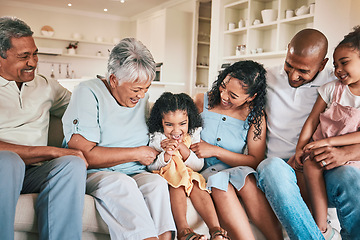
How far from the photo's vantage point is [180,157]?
73.4 inches

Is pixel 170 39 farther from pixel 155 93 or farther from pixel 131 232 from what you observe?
pixel 131 232

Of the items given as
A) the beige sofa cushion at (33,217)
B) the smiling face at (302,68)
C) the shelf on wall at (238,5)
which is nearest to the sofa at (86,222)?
the beige sofa cushion at (33,217)

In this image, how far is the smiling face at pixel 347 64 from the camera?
67.3 inches

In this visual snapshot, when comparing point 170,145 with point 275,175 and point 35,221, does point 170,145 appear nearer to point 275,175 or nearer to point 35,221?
point 275,175

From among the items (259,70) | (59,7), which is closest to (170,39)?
(59,7)

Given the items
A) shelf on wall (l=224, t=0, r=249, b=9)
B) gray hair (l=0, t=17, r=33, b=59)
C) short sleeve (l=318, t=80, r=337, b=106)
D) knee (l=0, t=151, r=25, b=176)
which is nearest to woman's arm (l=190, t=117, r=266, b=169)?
short sleeve (l=318, t=80, r=337, b=106)

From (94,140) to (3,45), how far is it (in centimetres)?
62

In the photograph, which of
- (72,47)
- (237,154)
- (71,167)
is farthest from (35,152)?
(72,47)

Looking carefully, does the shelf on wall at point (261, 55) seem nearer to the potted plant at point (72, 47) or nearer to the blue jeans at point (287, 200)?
the blue jeans at point (287, 200)

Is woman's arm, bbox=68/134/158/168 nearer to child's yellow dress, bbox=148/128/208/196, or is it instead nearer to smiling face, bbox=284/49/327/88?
child's yellow dress, bbox=148/128/208/196

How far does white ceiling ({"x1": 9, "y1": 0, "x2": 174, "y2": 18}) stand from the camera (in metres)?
7.50

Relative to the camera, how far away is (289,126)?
6.50ft

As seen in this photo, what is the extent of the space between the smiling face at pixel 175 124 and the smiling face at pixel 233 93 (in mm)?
253

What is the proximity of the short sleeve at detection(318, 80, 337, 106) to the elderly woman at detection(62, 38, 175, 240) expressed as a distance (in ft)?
2.91
